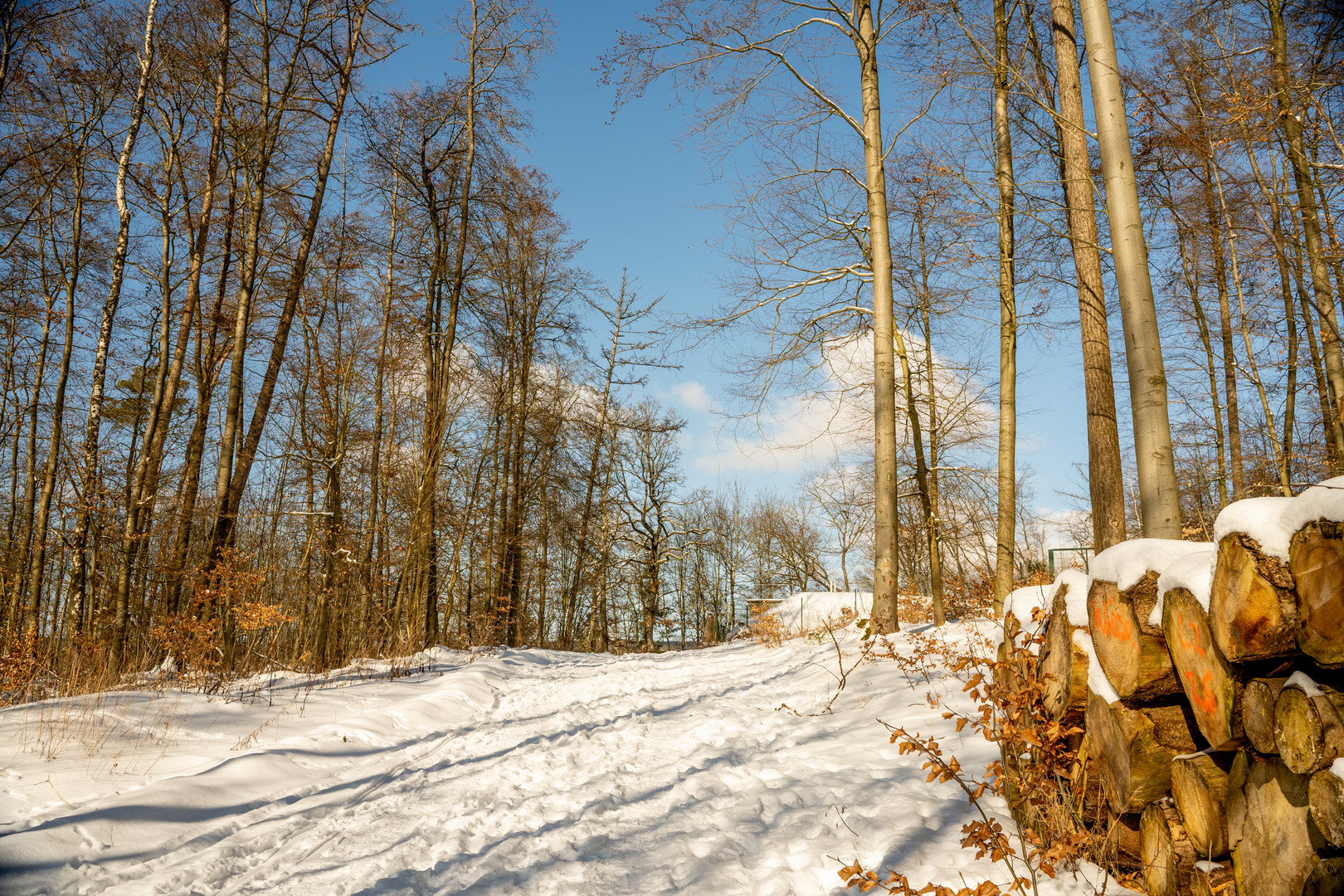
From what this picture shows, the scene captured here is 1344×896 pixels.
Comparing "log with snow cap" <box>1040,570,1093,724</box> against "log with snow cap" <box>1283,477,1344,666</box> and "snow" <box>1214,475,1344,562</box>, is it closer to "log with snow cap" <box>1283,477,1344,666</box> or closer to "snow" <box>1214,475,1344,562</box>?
"snow" <box>1214,475,1344,562</box>

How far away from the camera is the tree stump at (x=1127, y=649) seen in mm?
2334

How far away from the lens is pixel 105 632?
9438 millimetres

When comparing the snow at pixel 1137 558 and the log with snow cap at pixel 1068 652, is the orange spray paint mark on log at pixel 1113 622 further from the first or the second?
the log with snow cap at pixel 1068 652

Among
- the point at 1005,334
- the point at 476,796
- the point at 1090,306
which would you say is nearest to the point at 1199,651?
the point at 476,796

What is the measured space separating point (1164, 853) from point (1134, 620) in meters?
0.77

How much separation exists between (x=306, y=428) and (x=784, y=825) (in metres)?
15.3

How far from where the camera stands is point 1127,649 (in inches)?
96.3

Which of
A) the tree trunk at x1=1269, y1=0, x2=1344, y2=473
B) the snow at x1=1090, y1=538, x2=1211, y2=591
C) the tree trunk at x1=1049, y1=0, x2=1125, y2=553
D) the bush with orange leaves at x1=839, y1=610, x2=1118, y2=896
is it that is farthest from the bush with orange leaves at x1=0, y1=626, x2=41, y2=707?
the tree trunk at x1=1269, y1=0, x2=1344, y2=473

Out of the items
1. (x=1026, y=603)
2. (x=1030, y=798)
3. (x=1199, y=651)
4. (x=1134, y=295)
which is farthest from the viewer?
(x=1134, y=295)

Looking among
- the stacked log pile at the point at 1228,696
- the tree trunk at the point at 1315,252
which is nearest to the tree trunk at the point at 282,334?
the stacked log pile at the point at 1228,696

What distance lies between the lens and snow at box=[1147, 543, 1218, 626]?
2035 millimetres

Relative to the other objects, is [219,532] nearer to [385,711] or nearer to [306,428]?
[385,711]

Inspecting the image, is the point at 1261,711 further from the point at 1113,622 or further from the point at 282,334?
the point at 282,334

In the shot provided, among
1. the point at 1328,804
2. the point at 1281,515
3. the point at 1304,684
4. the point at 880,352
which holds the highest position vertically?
the point at 880,352
